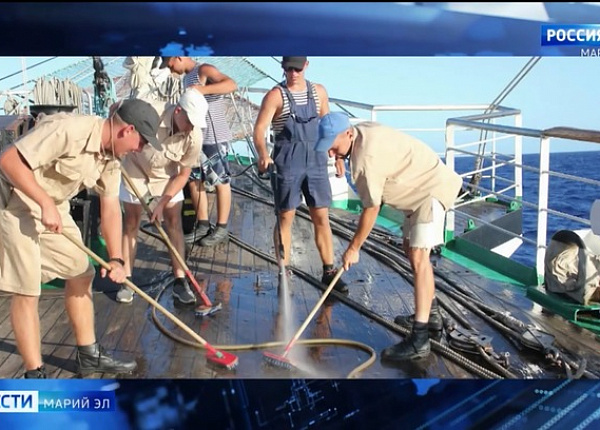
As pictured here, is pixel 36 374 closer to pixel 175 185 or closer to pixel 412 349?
pixel 175 185

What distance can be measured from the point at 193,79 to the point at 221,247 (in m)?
1.56

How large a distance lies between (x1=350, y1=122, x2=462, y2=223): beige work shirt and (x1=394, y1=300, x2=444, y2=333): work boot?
650mm

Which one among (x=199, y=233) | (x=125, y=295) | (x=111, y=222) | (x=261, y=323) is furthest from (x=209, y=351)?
(x=199, y=233)

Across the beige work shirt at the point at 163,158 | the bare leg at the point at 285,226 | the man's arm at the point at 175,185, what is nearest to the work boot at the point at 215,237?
the bare leg at the point at 285,226

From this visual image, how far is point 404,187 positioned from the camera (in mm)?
4051

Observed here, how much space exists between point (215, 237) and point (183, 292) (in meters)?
1.31

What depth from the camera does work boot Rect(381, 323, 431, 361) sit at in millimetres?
3998

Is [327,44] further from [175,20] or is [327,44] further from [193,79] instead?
[193,79]

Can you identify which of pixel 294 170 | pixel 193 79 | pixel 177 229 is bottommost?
pixel 177 229

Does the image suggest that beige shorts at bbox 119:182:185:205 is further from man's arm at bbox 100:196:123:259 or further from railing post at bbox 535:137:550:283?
railing post at bbox 535:137:550:283

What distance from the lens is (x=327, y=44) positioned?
3254mm

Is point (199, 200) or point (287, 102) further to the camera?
point (199, 200)

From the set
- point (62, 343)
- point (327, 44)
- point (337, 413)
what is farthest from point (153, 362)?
point (327, 44)

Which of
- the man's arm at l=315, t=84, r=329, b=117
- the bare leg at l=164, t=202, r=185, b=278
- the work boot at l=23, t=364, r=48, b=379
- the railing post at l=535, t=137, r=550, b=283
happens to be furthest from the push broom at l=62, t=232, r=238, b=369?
the railing post at l=535, t=137, r=550, b=283
